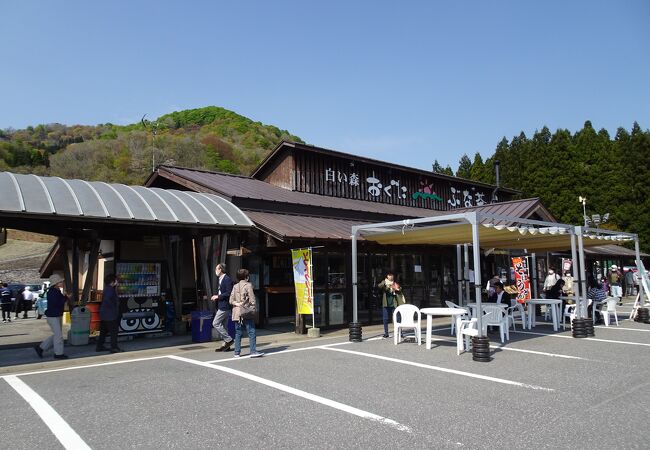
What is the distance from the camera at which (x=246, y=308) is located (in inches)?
312

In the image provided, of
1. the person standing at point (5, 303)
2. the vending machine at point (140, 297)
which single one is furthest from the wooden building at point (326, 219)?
the person standing at point (5, 303)

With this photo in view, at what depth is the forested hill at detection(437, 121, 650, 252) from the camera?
3766cm

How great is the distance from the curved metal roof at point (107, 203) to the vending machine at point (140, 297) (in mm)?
2089

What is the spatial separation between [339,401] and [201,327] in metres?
5.76

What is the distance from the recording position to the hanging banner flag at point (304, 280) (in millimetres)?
10477

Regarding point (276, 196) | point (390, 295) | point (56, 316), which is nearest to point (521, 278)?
point (390, 295)

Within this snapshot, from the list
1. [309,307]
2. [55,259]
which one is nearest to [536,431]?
[309,307]

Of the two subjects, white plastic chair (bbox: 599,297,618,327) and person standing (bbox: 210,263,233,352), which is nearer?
person standing (bbox: 210,263,233,352)

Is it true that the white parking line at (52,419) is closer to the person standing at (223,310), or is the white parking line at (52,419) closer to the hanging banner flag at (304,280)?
the person standing at (223,310)

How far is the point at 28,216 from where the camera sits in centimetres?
760

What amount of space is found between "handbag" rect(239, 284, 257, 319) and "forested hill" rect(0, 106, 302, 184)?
35654 millimetres

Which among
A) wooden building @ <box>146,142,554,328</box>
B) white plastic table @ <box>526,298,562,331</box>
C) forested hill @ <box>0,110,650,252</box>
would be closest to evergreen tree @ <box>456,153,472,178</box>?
forested hill @ <box>0,110,650,252</box>

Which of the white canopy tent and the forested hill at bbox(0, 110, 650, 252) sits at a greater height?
the forested hill at bbox(0, 110, 650, 252)

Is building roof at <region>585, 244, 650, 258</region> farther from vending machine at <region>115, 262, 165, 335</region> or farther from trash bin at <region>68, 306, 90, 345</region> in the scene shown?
trash bin at <region>68, 306, 90, 345</region>
